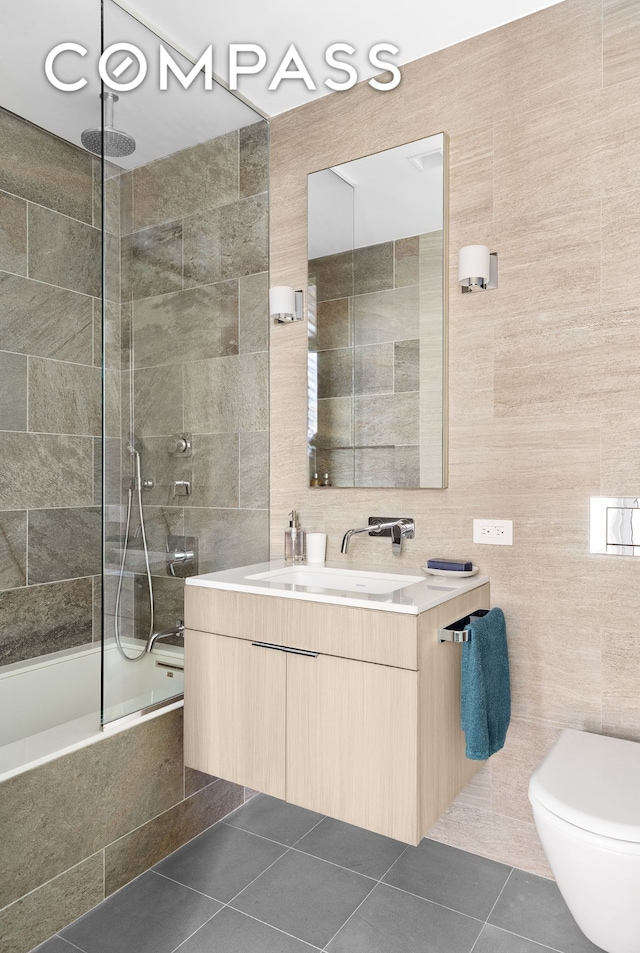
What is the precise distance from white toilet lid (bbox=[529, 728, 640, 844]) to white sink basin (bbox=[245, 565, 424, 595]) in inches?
23.7

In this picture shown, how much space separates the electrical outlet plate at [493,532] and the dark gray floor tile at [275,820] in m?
1.12

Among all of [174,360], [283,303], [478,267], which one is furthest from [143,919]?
[478,267]

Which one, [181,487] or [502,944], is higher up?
[181,487]

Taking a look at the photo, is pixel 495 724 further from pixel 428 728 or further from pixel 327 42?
pixel 327 42

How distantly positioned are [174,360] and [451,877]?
1.85 m

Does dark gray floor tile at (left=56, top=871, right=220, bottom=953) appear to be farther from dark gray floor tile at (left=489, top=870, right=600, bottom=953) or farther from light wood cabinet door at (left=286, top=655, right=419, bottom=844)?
dark gray floor tile at (left=489, top=870, right=600, bottom=953)

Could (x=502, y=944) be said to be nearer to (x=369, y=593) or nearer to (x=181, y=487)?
(x=369, y=593)

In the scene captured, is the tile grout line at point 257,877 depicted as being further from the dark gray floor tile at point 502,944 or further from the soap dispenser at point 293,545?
the soap dispenser at point 293,545

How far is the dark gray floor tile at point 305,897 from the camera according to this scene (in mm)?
1666

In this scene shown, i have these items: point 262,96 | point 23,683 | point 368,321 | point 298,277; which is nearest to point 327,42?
point 262,96

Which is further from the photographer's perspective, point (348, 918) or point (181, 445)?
point (181, 445)

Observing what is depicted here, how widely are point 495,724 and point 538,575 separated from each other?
455 mm

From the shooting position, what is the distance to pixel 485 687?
5.53 ft

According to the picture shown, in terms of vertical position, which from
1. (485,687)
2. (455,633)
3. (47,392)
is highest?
(47,392)
